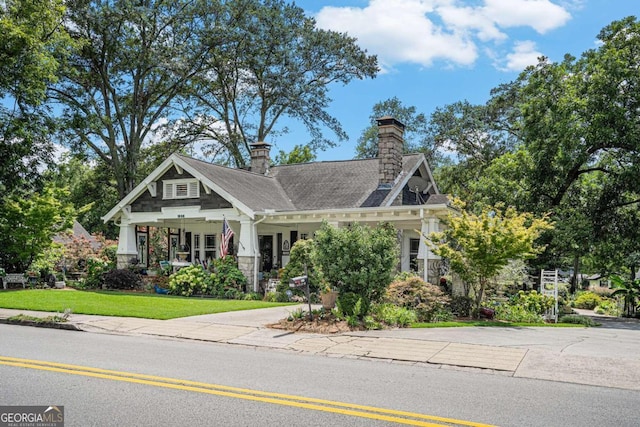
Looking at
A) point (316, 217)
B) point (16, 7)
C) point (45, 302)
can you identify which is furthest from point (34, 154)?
point (316, 217)

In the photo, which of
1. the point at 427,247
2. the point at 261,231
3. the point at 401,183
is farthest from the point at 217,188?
the point at 427,247

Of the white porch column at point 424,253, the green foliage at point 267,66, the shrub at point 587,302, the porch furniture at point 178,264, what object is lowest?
the shrub at point 587,302

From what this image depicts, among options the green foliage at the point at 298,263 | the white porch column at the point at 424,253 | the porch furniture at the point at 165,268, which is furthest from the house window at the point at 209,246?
the white porch column at the point at 424,253

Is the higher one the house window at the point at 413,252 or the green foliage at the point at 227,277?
the house window at the point at 413,252

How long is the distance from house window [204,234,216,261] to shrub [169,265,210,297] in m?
4.64

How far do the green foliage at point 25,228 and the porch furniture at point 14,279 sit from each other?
700 millimetres

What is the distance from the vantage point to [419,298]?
47.8 ft

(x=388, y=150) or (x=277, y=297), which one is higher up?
(x=388, y=150)

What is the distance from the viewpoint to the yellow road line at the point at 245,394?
5555mm

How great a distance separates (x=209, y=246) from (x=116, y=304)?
9682 millimetres

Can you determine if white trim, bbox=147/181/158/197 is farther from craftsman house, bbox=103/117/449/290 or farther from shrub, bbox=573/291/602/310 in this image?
shrub, bbox=573/291/602/310

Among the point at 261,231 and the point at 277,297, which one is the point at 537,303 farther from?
the point at 261,231

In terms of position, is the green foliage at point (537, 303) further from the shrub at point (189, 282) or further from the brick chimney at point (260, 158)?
the brick chimney at point (260, 158)

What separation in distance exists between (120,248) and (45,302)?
7657 mm
